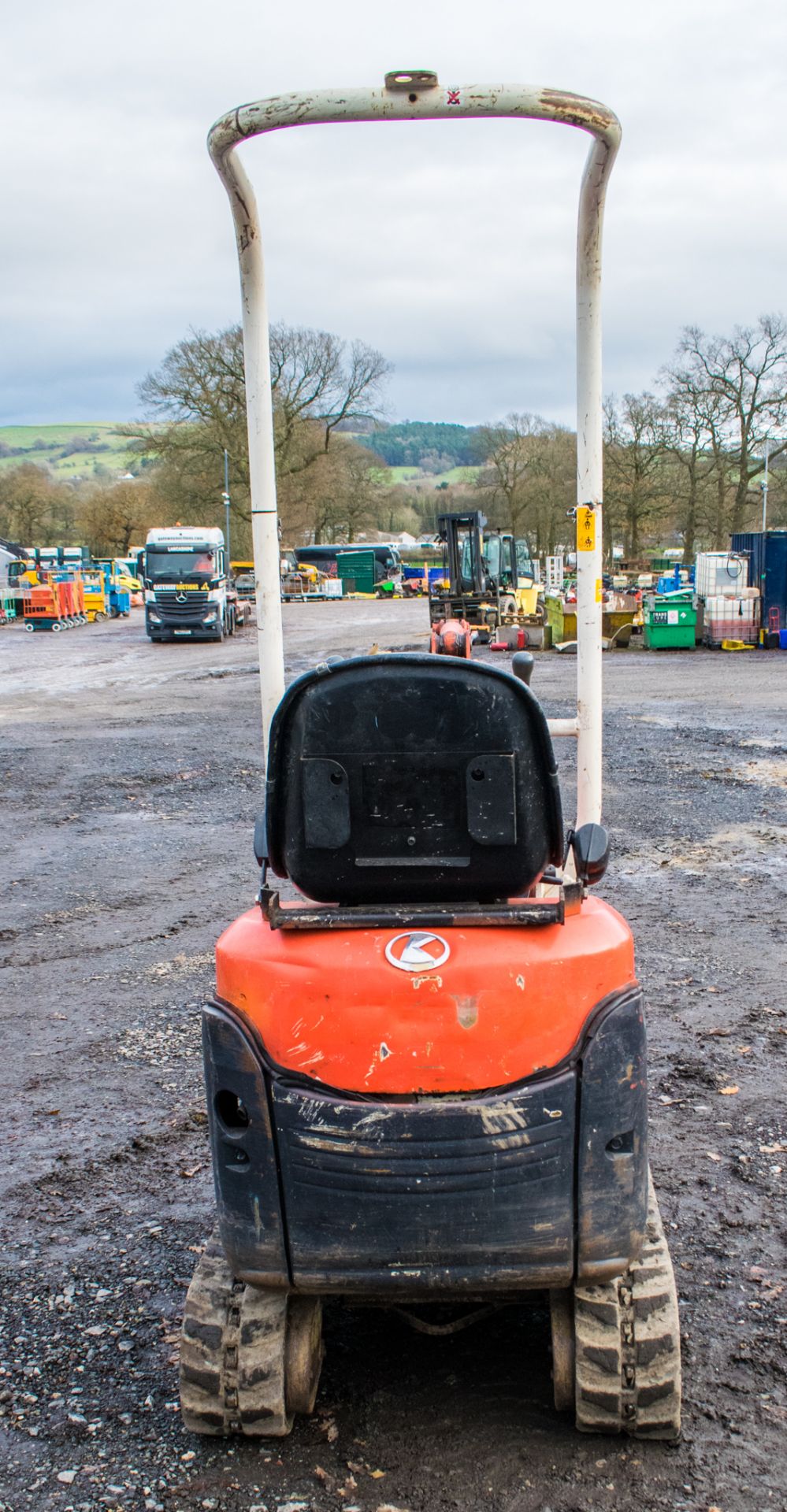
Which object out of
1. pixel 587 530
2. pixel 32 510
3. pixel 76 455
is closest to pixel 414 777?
pixel 587 530

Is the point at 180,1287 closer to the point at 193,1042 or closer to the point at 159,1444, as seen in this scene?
the point at 159,1444

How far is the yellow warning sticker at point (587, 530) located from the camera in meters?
3.41

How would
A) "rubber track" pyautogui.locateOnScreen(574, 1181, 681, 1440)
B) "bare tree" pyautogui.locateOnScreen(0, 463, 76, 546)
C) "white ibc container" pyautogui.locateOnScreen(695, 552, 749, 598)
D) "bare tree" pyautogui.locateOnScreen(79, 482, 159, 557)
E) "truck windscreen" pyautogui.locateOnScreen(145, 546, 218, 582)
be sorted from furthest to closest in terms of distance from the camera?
"bare tree" pyautogui.locateOnScreen(79, 482, 159, 557) < "bare tree" pyautogui.locateOnScreen(0, 463, 76, 546) < "truck windscreen" pyautogui.locateOnScreen(145, 546, 218, 582) < "white ibc container" pyautogui.locateOnScreen(695, 552, 749, 598) < "rubber track" pyautogui.locateOnScreen(574, 1181, 681, 1440)

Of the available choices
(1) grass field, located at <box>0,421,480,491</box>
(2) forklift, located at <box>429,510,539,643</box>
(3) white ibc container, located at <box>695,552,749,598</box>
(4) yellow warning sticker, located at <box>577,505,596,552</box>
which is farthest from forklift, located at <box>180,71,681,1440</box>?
(1) grass field, located at <box>0,421,480,491</box>

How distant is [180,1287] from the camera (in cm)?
372

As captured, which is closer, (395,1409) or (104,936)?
(395,1409)

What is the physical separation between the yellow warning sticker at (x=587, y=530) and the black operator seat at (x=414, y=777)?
0.90 m

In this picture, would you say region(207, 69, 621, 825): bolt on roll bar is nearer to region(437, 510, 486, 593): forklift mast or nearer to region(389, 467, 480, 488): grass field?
Result: region(437, 510, 486, 593): forklift mast

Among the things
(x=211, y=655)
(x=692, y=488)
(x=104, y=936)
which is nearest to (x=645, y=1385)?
(x=104, y=936)

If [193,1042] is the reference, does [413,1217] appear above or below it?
above

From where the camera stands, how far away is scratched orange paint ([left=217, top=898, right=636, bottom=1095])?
8.52 ft

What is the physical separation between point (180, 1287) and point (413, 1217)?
1403mm

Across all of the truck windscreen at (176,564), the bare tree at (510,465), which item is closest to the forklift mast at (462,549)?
the truck windscreen at (176,564)

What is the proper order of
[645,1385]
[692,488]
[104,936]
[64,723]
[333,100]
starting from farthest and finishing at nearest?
[692,488] < [64,723] < [104,936] < [333,100] < [645,1385]
